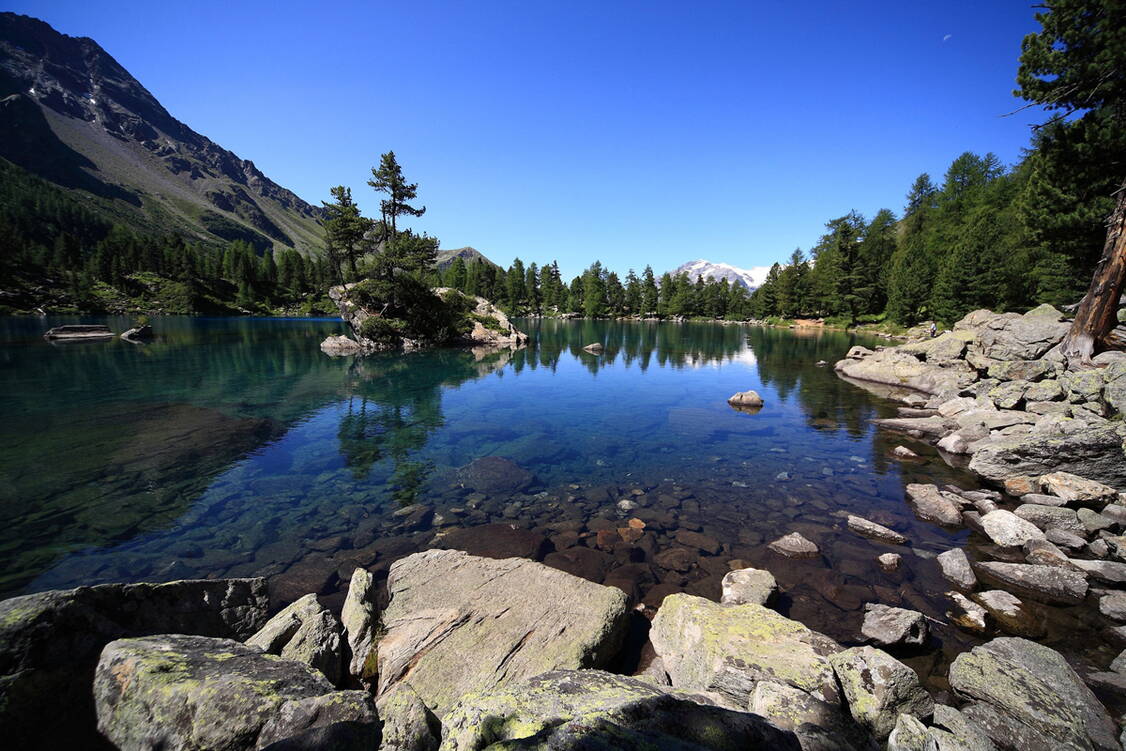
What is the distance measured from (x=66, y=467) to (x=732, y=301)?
143632 mm

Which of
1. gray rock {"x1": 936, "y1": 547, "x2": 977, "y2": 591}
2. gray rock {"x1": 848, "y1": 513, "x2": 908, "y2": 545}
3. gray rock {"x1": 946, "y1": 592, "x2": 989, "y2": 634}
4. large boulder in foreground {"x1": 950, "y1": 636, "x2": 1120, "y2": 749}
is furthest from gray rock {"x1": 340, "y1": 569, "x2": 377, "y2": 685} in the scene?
Answer: gray rock {"x1": 848, "y1": 513, "x2": 908, "y2": 545}

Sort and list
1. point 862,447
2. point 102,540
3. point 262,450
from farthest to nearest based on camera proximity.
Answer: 1. point 862,447
2. point 262,450
3. point 102,540

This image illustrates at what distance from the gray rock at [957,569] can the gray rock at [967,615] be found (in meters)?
0.66

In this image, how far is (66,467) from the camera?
13203 millimetres

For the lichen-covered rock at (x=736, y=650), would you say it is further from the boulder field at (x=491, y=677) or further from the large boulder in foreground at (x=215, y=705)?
the large boulder in foreground at (x=215, y=705)

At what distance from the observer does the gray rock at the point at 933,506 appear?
425 inches

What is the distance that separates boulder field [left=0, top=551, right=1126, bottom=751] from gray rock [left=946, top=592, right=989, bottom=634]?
0.59m

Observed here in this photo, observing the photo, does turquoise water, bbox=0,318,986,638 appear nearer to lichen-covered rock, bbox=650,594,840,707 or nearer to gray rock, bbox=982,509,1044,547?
gray rock, bbox=982,509,1044,547

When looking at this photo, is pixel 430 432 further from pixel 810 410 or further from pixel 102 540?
pixel 810 410

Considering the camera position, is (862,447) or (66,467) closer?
(66,467)

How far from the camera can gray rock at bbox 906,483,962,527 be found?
10805 mm

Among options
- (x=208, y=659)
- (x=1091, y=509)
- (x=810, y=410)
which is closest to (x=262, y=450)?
(x=208, y=659)

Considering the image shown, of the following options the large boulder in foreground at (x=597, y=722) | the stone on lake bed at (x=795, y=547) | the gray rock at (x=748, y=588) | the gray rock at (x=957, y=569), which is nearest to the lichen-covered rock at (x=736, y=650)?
the gray rock at (x=748, y=588)

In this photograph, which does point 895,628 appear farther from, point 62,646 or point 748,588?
point 62,646
